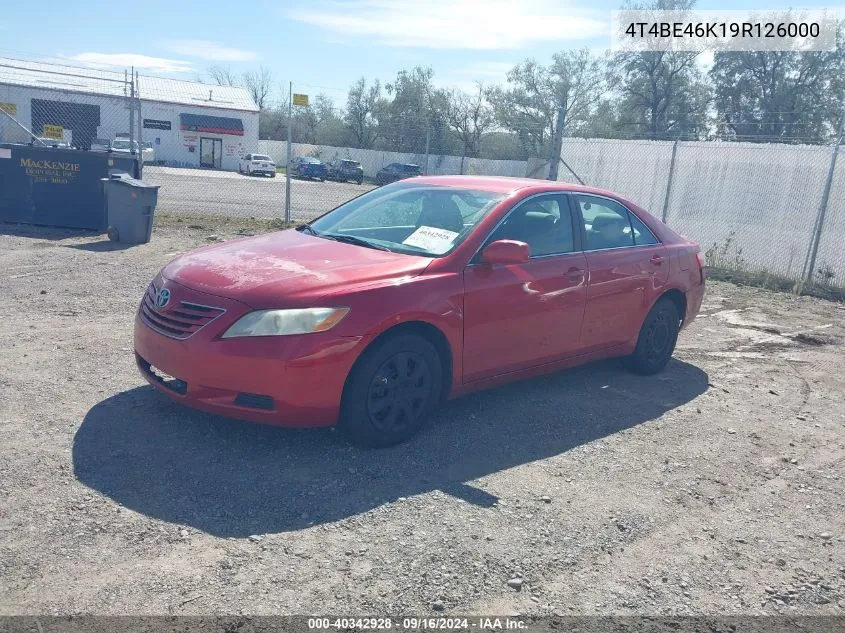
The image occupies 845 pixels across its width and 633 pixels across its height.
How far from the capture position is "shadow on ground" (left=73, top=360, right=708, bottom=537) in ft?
12.5

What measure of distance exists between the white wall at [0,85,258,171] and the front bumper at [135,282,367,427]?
40835 millimetres

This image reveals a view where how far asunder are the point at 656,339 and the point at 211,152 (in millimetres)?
45374

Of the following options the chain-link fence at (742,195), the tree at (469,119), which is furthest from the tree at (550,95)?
the chain-link fence at (742,195)

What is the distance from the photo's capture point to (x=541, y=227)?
561 centimetres

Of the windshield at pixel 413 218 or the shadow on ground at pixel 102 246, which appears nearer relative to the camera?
the windshield at pixel 413 218

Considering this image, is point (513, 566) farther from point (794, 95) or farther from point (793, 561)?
point (794, 95)

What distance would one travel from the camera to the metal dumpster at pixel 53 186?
38.4 feet

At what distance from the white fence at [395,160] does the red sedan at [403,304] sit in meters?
15.0

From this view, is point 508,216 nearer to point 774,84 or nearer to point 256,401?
point 256,401

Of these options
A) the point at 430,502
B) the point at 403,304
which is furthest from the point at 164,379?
the point at 430,502

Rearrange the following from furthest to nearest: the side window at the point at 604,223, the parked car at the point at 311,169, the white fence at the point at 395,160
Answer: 1. the parked car at the point at 311,169
2. the white fence at the point at 395,160
3. the side window at the point at 604,223

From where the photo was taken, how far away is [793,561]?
3.79 m

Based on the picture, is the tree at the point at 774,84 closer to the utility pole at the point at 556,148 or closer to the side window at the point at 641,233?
the utility pole at the point at 556,148

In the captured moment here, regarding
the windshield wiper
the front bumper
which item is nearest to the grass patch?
the windshield wiper
